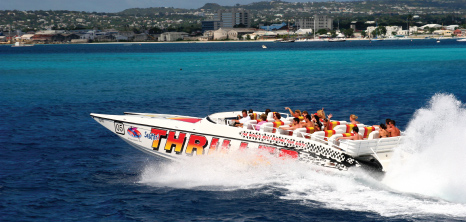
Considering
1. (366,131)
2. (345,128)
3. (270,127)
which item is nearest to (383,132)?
(366,131)

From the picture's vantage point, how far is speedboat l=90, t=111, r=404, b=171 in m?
14.5

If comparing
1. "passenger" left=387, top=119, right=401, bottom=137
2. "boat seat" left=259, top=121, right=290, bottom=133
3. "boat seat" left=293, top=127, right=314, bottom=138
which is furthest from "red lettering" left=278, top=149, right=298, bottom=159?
"passenger" left=387, top=119, right=401, bottom=137

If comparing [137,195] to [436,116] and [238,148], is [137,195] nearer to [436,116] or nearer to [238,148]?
[238,148]

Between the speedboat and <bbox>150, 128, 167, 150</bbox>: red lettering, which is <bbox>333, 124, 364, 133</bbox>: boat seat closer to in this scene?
the speedboat

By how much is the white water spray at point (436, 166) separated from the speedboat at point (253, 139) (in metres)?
0.41

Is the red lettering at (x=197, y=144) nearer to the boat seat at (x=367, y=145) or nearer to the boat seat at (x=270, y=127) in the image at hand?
the boat seat at (x=270, y=127)

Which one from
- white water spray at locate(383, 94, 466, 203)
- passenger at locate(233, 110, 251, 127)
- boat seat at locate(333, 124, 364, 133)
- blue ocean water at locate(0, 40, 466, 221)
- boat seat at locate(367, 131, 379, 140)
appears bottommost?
blue ocean water at locate(0, 40, 466, 221)

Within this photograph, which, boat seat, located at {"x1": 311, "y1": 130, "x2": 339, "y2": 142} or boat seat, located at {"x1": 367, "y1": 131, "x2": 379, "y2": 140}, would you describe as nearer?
boat seat, located at {"x1": 311, "y1": 130, "x2": 339, "y2": 142}

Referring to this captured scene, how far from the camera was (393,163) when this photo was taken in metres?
14.3

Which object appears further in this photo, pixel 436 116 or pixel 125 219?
pixel 436 116

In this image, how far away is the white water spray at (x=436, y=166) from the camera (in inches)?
527

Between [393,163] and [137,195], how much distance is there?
6835mm

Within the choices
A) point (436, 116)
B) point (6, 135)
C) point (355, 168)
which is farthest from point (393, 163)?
point (6, 135)

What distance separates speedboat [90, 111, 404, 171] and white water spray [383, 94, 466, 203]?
41cm
